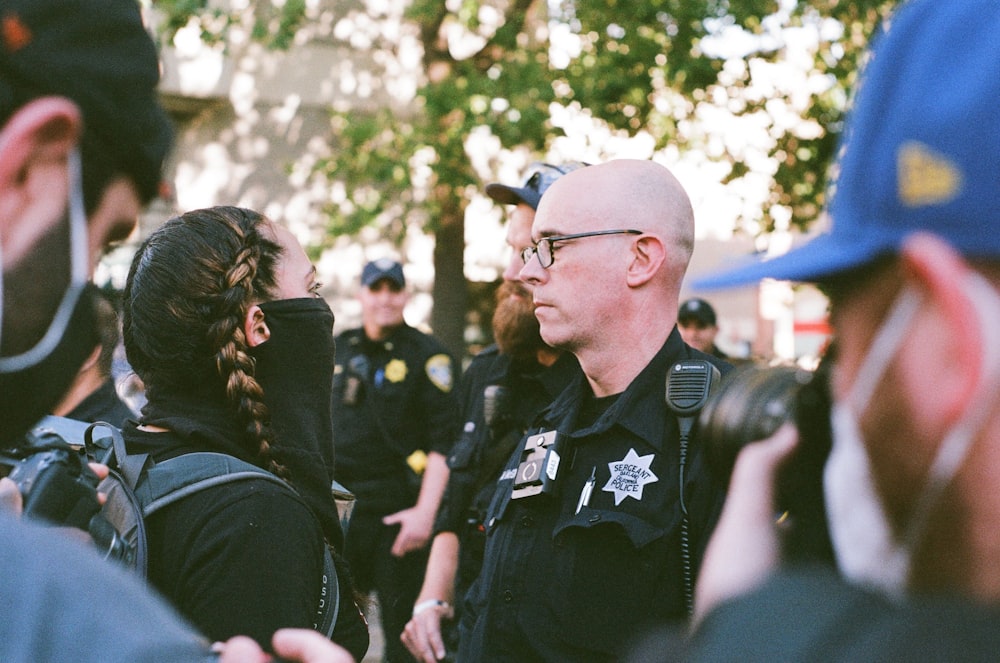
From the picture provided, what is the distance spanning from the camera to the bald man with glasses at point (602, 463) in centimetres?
245

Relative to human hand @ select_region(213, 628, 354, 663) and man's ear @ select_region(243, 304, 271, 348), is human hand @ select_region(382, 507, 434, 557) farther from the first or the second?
human hand @ select_region(213, 628, 354, 663)

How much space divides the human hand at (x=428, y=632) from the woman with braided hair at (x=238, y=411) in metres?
1.31

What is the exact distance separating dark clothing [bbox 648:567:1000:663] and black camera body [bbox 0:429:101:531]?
1.00m

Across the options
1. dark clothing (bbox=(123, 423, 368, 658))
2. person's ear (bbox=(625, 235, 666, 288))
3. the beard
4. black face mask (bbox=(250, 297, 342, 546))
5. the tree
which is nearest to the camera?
dark clothing (bbox=(123, 423, 368, 658))

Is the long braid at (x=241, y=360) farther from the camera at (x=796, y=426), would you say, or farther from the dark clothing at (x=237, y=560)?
the camera at (x=796, y=426)

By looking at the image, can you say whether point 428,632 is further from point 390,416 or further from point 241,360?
point 390,416

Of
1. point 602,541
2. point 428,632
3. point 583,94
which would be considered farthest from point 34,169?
point 583,94

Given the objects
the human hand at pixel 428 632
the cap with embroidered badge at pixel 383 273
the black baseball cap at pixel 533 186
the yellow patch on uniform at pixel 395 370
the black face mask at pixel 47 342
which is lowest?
the yellow patch on uniform at pixel 395 370

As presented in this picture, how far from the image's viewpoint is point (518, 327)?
3996mm

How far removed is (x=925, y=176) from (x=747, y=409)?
42 centimetres

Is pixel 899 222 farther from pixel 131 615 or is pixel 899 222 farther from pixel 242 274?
pixel 242 274

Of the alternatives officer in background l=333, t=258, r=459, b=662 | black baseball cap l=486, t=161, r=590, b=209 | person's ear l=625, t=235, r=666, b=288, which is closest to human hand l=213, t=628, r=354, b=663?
person's ear l=625, t=235, r=666, b=288

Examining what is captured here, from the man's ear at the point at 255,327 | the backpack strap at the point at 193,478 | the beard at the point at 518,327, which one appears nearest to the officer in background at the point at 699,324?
the beard at the point at 518,327

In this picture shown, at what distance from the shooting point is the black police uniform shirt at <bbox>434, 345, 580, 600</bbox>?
367 cm
